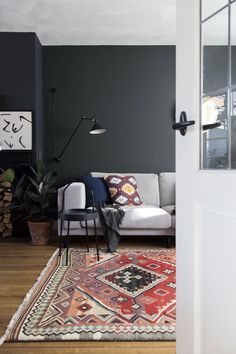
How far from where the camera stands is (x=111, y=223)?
9.61ft

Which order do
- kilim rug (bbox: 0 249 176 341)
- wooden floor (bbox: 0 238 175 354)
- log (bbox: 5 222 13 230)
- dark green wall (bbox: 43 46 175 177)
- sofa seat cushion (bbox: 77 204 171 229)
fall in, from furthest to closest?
dark green wall (bbox: 43 46 175 177)
log (bbox: 5 222 13 230)
sofa seat cushion (bbox: 77 204 171 229)
kilim rug (bbox: 0 249 176 341)
wooden floor (bbox: 0 238 175 354)

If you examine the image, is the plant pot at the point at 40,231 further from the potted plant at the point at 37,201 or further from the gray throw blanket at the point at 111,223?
the gray throw blanket at the point at 111,223

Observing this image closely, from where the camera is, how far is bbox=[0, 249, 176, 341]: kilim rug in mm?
1463

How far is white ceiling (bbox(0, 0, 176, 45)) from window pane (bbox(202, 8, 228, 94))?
2.40 m

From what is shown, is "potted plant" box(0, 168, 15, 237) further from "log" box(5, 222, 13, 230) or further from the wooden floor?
the wooden floor

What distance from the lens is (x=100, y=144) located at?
395cm

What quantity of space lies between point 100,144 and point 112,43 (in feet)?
4.51

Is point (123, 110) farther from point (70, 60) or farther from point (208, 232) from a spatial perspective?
point (208, 232)

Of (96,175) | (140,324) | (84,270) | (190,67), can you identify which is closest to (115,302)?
(140,324)

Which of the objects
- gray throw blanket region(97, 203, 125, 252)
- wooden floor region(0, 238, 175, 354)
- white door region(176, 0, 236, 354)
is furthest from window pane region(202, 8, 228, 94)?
gray throw blanket region(97, 203, 125, 252)

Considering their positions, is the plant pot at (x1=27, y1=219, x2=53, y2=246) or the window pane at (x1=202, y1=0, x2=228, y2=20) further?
the plant pot at (x1=27, y1=219, x2=53, y2=246)

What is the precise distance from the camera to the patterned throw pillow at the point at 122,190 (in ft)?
11.1

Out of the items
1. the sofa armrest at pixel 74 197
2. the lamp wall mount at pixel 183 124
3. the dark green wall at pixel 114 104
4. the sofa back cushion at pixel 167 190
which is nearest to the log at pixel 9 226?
the sofa armrest at pixel 74 197

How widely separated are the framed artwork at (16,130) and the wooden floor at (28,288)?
116 centimetres
